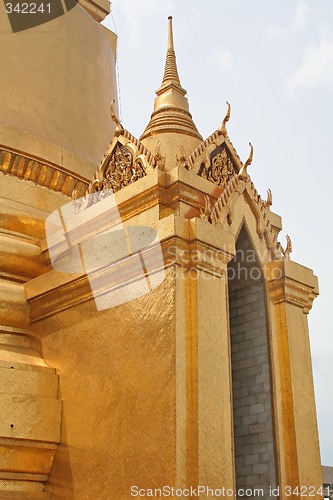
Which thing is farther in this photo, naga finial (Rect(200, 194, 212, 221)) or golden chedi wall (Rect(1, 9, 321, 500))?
naga finial (Rect(200, 194, 212, 221))

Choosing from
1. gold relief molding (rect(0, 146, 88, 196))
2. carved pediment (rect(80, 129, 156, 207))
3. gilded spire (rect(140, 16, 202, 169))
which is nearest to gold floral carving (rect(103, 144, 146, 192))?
carved pediment (rect(80, 129, 156, 207))

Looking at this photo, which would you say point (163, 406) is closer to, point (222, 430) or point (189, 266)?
point (222, 430)

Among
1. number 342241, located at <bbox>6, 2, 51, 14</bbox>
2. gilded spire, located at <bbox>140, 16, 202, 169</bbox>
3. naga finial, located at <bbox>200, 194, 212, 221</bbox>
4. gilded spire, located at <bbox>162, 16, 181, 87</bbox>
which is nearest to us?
naga finial, located at <bbox>200, 194, 212, 221</bbox>

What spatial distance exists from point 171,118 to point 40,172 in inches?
47.0

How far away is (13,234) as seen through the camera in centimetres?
556

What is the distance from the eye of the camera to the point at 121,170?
201 inches

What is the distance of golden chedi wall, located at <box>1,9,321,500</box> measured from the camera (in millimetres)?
3832

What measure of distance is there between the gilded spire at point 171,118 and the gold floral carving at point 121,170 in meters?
0.29

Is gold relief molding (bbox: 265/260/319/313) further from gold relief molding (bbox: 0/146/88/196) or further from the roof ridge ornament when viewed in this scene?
gold relief molding (bbox: 0/146/88/196)

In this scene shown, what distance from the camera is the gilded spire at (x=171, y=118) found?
5416 millimetres

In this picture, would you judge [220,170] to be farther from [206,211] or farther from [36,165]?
[36,165]

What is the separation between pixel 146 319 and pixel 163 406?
537 mm

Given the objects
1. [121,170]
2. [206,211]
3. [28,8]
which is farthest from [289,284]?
[28,8]

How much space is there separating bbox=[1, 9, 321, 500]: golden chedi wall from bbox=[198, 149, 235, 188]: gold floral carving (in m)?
0.01
